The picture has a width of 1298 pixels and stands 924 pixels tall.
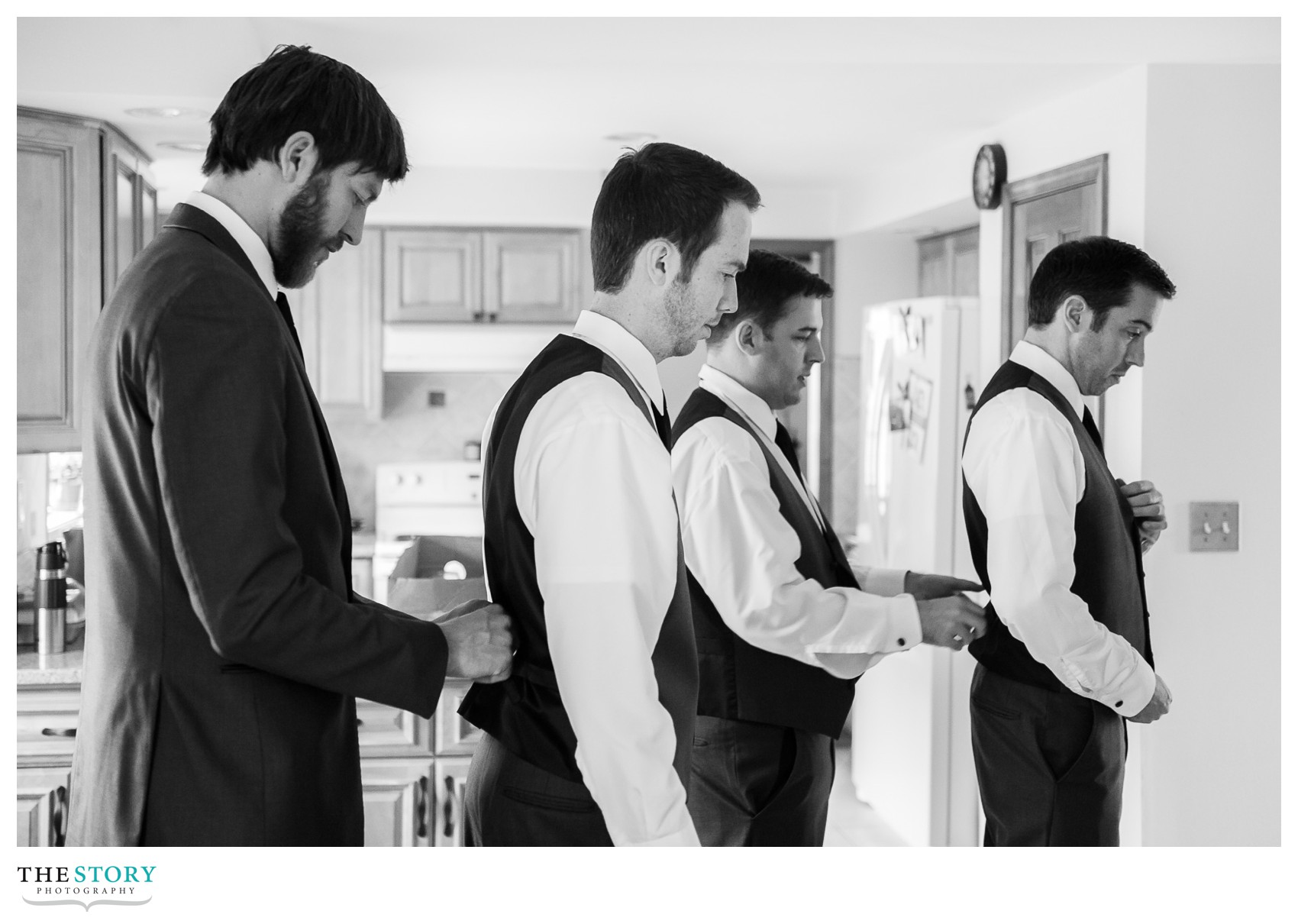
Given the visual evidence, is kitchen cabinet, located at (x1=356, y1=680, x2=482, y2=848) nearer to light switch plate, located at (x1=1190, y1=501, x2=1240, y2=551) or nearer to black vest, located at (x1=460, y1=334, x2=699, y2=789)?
black vest, located at (x1=460, y1=334, x2=699, y2=789)

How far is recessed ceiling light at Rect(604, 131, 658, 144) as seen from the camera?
137 inches

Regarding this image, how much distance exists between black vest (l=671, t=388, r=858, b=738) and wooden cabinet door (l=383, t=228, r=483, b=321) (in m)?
2.85

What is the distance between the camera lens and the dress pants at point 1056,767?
1901 mm

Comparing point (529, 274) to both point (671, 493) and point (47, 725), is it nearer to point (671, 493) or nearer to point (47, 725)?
point (47, 725)

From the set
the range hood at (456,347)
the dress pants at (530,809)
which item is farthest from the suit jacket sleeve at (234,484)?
the range hood at (456,347)

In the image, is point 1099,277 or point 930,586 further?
point 930,586

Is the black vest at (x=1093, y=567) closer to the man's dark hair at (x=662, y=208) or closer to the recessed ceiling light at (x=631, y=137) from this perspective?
the man's dark hair at (x=662, y=208)

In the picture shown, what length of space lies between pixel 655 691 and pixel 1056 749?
1.07 metres

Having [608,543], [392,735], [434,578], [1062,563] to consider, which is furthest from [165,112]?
[1062,563]

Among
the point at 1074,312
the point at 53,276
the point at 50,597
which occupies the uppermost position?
the point at 53,276

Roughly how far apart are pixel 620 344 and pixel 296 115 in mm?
392

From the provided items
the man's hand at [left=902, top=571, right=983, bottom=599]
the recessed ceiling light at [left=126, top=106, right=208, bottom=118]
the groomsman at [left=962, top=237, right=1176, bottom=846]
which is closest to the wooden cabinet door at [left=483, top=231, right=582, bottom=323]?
the recessed ceiling light at [left=126, top=106, right=208, bottom=118]

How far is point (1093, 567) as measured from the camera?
192 cm
